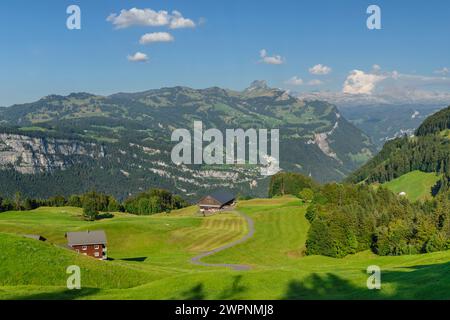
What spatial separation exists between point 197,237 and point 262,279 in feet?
280

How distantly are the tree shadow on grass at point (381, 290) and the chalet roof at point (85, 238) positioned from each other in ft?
213

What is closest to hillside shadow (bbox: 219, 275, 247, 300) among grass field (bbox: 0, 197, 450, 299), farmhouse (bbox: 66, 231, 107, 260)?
grass field (bbox: 0, 197, 450, 299)

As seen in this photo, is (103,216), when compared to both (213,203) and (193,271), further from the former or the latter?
(193,271)

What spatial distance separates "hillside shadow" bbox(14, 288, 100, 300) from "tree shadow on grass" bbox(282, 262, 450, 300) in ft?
55.4

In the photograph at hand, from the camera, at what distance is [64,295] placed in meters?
39.7

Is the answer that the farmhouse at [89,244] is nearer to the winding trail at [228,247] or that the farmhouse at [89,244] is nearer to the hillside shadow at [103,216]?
the winding trail at [228,247]

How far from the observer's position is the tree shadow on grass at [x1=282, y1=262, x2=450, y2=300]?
1243 inches

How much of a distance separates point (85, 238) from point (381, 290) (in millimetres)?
76300

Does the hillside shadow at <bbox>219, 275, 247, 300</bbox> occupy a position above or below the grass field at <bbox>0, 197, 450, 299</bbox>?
above

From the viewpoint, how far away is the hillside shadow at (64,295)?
38.3m

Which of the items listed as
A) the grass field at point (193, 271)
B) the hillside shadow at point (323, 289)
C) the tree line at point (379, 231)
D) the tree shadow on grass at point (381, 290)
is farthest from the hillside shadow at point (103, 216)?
the tree shadow on grass at point (381, 290)

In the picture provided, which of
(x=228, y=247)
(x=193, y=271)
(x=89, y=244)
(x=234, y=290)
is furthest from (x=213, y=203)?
(x=234, y=290)

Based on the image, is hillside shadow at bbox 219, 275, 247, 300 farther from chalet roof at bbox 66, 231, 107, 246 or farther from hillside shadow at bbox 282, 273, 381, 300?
chalet roof at bbox 66, 231, 107, 246
